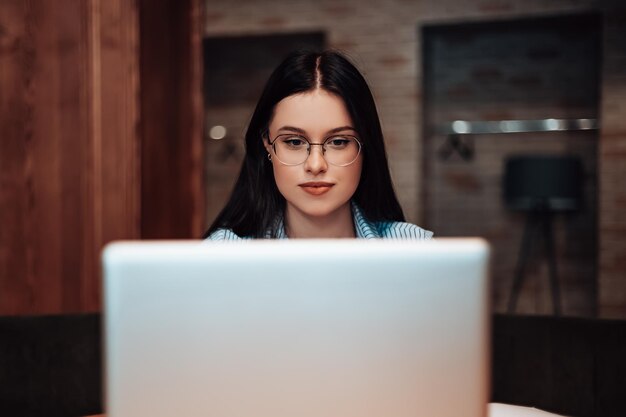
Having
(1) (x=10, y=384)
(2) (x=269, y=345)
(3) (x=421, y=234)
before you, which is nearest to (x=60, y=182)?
(1) (x=10, y=384)

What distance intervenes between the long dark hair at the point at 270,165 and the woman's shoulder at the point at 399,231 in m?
0.02

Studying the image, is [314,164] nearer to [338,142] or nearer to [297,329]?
Answer: [338,142]

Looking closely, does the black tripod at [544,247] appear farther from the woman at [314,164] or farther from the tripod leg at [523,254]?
the woman at [314,164]

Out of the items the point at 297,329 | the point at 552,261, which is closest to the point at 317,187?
the point at 297,329

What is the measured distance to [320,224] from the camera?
4.25 feet

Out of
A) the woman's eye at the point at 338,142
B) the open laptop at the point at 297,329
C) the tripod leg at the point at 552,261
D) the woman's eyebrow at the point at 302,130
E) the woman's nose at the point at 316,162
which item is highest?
the woman's eyebrow at the point at 302,130

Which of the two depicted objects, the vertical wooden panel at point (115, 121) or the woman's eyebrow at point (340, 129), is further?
the vertical wooden panel at point (115, 121)

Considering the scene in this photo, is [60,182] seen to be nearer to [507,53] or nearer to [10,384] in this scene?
[10,384]

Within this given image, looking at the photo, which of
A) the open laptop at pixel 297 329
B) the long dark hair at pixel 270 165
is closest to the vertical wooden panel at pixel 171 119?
the long dark hair at pixel 270 165

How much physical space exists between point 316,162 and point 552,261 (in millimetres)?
4348

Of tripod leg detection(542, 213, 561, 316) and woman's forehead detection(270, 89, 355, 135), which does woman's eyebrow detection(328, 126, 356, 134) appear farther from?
tripod leg detection(542, 213, 561, 316)

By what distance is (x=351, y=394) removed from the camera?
1.85 feet

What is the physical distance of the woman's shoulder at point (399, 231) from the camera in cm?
139

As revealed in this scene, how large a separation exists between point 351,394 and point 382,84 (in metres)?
4.37
